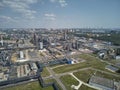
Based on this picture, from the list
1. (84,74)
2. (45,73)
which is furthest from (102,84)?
(45,73)

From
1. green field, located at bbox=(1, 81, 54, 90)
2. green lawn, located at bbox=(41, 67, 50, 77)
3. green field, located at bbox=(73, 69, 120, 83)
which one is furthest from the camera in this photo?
green lawn, located at bbox=(41, 67, 50, 77)

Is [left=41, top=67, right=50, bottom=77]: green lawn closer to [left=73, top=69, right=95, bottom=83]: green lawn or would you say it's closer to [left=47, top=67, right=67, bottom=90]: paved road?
[left=47, top=67, right=67, bottom=90]: paved road

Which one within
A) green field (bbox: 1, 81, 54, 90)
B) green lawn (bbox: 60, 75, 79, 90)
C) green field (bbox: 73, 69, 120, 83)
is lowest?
green field (bbox: 1, 81, 54, 90)

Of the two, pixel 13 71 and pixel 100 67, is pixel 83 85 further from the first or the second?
pixel 13 71

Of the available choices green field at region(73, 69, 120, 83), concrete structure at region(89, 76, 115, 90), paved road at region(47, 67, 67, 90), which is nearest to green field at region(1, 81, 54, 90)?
paved road at region(47, 67, 67, 90)

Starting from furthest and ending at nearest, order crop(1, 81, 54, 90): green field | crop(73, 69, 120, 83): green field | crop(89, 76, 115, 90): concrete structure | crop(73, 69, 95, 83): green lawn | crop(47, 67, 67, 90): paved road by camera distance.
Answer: crop(73, 69, 95, 83): green lawn
crop(73, 69, 120, 83): green field
crop(47, 67, 67, 90): paved road
crop(1, 81, 54, 90): green field
crop(89, 76, 115, 90): concrete structure

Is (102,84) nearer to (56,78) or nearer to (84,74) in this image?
(84,74)

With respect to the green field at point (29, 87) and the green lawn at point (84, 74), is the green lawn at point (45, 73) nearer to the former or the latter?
the green field at point (29, 87)

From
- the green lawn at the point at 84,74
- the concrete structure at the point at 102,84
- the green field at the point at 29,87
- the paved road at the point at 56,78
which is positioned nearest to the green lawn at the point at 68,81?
the paved road at the point at 56,78

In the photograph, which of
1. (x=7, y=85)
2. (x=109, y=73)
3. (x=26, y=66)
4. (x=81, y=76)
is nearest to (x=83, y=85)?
(x=81, y=76)
